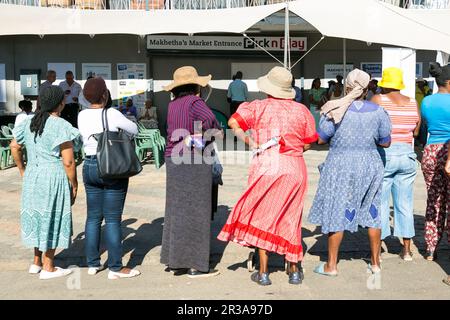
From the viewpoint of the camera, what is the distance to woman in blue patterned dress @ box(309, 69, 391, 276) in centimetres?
517

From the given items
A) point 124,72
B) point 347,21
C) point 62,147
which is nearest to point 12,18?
point 124,72

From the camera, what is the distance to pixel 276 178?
199 inches

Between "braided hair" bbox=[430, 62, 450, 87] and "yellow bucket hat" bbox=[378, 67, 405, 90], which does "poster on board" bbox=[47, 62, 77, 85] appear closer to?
"yellow bucket hat" bbox=[378, 67, 405, 90]

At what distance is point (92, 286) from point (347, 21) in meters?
8.76

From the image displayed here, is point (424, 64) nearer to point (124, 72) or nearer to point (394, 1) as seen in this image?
point (394, 1)

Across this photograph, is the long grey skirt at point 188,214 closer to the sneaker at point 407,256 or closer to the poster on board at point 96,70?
the sneaker at point 407,256

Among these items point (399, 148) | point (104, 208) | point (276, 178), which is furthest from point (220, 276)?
point (399, 148)

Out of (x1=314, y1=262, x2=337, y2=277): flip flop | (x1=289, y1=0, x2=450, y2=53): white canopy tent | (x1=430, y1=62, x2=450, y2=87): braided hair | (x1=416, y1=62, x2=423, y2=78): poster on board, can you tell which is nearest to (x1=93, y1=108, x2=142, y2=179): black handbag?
(x1=314, y1=262, x2=337, y2=277): flip flop

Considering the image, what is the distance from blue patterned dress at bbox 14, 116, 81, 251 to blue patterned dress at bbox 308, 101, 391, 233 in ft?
6.91

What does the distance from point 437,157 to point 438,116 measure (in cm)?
37

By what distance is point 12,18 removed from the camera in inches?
544

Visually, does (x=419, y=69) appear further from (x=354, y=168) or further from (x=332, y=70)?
(x=354, y=168)

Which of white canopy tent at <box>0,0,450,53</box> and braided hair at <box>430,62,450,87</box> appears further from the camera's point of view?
white canopy tent at <box>0,0,450,53</box>

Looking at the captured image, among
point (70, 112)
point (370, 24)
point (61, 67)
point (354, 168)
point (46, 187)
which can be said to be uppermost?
point (370, 24)
